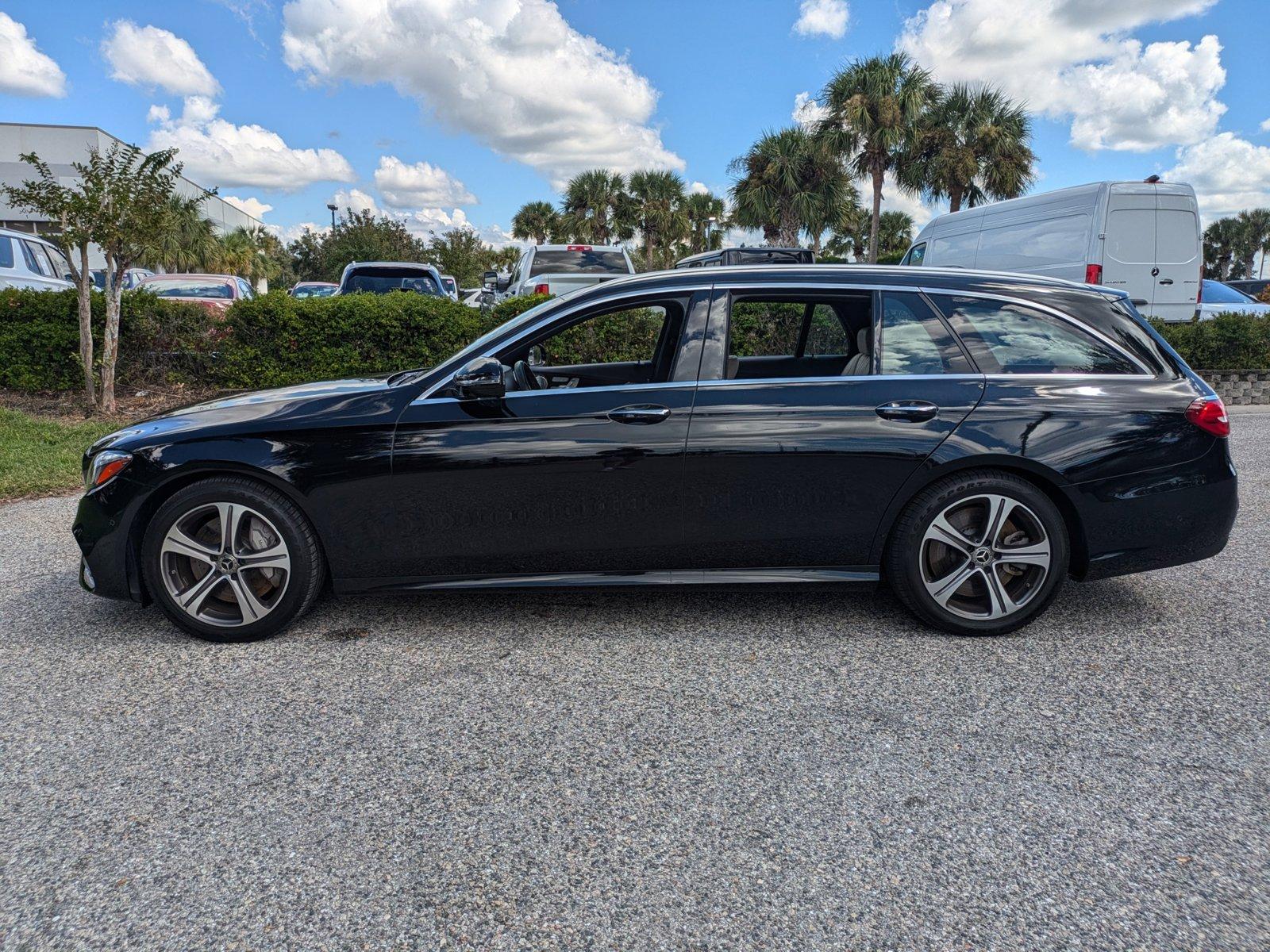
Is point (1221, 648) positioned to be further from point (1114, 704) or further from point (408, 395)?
point (408, 395)

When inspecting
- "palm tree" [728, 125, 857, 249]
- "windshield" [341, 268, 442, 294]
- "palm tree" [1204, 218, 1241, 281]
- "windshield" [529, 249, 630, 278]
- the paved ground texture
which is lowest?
the paved ground texture

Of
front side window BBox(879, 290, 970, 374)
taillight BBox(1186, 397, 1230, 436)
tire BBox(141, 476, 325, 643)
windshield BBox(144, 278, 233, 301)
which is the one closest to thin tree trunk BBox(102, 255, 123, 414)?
windshield BBox(144, 278, 233, 301)

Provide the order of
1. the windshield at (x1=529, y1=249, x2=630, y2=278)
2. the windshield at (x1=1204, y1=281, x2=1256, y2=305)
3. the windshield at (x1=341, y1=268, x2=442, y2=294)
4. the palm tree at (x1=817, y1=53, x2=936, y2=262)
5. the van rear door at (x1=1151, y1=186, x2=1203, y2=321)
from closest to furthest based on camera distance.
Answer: the van rear door at (x1=1151, y1=186, x2=1203, y2=321), the windshield at (x1=529, y1=249, x2=630, y2=278), the windshield at (x1=341, y1=268, x2=442, y2=294), the windshield at (x1=1204, y1=281, x2=1256, y2=305), the palm tree at (x1=817, y1=53, x2=936, y2=262)

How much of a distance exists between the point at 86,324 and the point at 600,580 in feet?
28.5

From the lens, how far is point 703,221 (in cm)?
5144

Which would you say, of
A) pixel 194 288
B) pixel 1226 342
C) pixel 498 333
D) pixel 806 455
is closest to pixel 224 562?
pixel 498 333

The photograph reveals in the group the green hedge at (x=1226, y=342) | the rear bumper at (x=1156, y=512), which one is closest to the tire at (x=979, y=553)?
the rear bumper at (x=1156, y=512)

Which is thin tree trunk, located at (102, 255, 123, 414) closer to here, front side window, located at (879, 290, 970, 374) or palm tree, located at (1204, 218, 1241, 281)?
front side window, located at (879, 290, 970, 374)

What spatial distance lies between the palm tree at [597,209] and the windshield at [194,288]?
118 ft

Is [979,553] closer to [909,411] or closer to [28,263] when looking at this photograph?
[909,411]

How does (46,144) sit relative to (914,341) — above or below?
above

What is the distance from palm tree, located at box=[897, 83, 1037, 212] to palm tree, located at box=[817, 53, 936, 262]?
560 mm

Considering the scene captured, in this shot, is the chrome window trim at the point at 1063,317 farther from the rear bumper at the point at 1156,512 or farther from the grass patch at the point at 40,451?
the grass patch at the point at 40,451

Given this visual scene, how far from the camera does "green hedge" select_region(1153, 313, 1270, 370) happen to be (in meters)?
13.7
